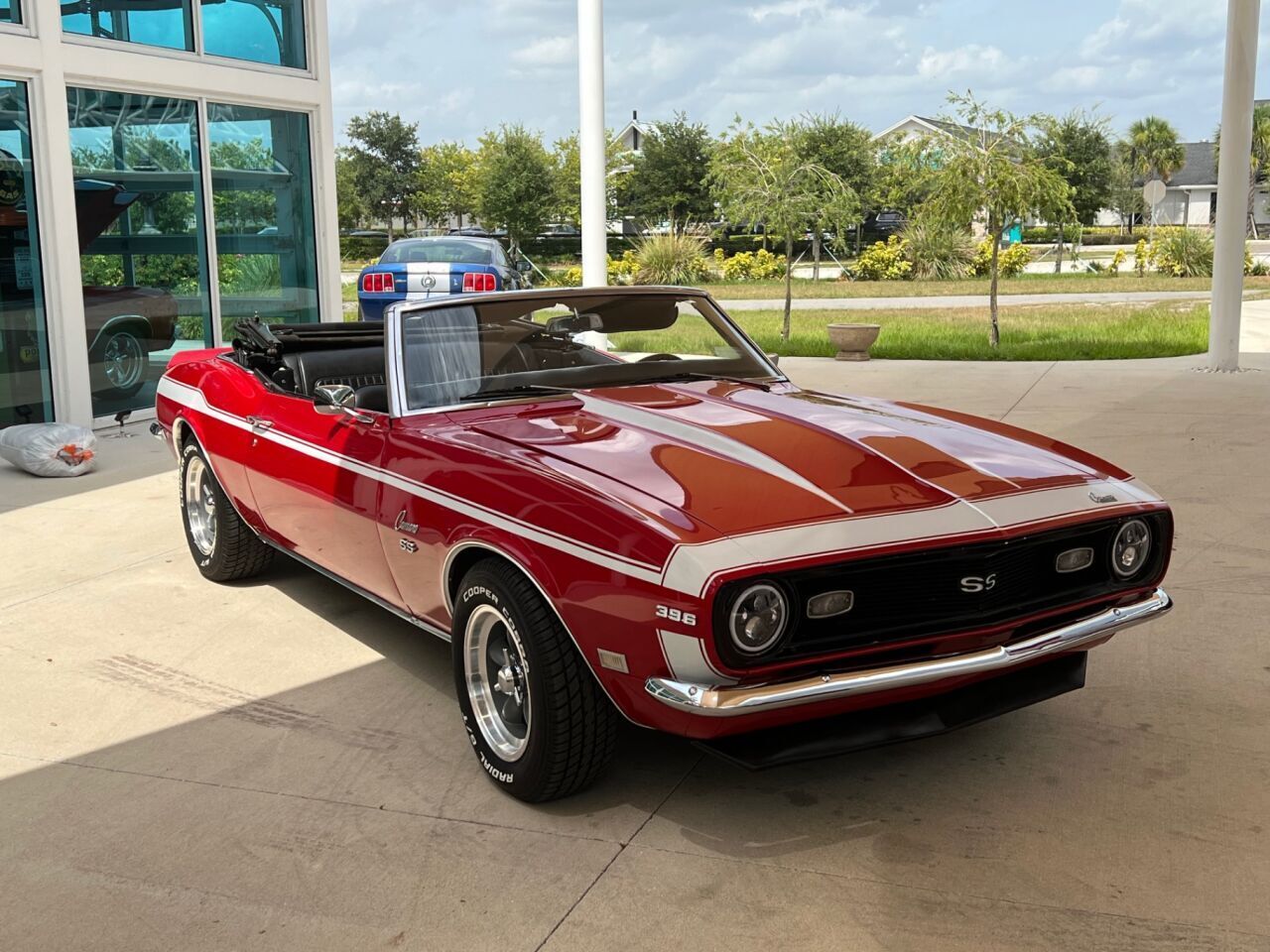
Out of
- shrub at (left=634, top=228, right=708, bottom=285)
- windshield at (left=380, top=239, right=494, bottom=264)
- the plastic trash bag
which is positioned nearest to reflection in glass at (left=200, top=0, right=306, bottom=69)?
windshield at (left=380, top=239, right=494, bottom=264)

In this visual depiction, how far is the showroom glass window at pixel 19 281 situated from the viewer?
9.43 m

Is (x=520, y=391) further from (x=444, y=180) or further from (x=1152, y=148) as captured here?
(x=1152, y=148)

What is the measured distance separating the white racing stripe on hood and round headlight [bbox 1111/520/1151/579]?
935 mm

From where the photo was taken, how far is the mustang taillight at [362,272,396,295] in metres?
15.0

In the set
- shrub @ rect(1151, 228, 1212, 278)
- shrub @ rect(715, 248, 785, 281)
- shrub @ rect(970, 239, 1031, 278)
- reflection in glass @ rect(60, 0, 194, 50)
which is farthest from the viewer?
shrub @ rect(715, 248, 785, 281)

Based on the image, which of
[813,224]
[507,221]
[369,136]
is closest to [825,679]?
[813,224]

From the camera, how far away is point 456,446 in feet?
12.6

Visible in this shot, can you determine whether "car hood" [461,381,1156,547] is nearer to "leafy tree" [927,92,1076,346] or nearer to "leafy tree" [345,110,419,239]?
"leafy tree" [927,92,1076,346]

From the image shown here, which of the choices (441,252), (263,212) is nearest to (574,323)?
(263,212)

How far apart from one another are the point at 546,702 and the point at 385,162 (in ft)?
247

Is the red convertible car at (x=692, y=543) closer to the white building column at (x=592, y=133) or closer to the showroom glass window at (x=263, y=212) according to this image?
the showroom glass window at (x=263, y=212)

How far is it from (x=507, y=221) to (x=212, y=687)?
45775 millimetres

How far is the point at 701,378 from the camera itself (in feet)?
15.9

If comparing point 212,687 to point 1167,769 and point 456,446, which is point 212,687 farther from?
point 1167,769
